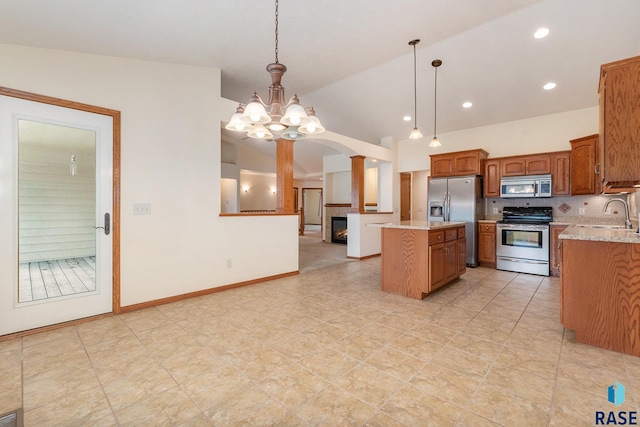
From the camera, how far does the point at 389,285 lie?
385cm

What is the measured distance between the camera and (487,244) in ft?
17.8

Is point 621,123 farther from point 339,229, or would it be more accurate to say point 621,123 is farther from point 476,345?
point 339,229

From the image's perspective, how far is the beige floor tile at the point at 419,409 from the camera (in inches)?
59.5

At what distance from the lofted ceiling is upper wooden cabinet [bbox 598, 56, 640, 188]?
59.7 inches

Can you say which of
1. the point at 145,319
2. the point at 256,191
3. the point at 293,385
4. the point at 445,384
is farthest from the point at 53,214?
the point at 256,191

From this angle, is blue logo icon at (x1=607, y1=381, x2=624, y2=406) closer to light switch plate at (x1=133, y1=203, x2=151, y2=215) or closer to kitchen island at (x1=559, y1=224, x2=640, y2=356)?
kitchen island at (x1=559, y1=224, x2=640, y2=356)

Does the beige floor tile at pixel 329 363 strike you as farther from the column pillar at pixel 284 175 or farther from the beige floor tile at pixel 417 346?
the column pillar at pixel 284 175

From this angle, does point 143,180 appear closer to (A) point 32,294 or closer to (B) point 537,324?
(A) point 32,294

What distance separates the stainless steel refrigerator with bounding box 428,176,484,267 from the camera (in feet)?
18.0

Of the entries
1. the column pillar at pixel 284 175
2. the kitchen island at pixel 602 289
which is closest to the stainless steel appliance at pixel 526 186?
the kitchen island at pixel 602 289

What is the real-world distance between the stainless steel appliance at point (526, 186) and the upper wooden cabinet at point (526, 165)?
10 cm

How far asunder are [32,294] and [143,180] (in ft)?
4.64

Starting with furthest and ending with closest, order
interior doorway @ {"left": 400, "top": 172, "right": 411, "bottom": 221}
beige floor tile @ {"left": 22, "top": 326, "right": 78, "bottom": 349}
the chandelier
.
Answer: interior doorway @ {"left": 400, "top": 172, "right": 411, "bottom": 221}
beige floor tile @ {"left": 22, "top": 326, "right": 78, "bottom": 349}
the chandelier

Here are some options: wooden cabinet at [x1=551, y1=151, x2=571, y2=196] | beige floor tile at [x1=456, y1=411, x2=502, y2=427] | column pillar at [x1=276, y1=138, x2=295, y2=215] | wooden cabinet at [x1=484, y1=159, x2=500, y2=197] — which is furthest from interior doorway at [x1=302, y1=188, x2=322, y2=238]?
beige floor tile at [x1=456, y1=411, x2=502, y2=427]
